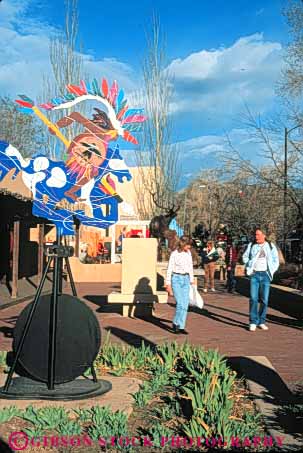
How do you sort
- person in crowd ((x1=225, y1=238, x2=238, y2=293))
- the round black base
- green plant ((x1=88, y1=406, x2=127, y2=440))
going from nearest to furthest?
green plant ((x1=88, y1=406, x2=127, y2=440)) → the round black base → person in crowd ((x1=225, y1=238, x2=238, y2=293))

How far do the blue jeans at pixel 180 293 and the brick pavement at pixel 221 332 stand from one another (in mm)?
354

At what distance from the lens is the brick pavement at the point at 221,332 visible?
8844 mm

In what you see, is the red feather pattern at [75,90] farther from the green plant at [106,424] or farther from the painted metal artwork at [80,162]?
the green plant at [106,424]

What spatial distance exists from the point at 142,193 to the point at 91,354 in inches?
1305

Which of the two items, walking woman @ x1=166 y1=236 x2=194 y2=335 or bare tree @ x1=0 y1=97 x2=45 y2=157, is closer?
walking woman @ x1=166 y1=236 x2=194 y2=335

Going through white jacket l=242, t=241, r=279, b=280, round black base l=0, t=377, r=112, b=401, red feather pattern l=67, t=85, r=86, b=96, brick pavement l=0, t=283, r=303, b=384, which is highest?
red feather pattern l=67, t=85, r=86, b=96

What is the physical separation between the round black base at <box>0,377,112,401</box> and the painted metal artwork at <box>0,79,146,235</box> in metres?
1.65

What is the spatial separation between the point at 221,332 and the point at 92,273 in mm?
14895

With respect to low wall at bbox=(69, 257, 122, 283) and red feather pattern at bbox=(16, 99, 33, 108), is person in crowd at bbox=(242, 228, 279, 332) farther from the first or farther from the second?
low wall at bbox=(69, 257, 122, 283)

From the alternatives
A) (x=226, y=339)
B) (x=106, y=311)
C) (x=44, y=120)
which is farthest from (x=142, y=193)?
(x=44, y=120)

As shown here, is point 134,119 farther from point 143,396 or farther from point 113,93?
point 143,396

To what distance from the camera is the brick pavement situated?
348 inches

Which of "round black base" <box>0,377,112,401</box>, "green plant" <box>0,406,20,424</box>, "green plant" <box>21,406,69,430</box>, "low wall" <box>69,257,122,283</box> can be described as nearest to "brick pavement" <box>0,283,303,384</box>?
"round black base" <box>0,377,112,401</box>

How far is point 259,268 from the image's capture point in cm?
1102
